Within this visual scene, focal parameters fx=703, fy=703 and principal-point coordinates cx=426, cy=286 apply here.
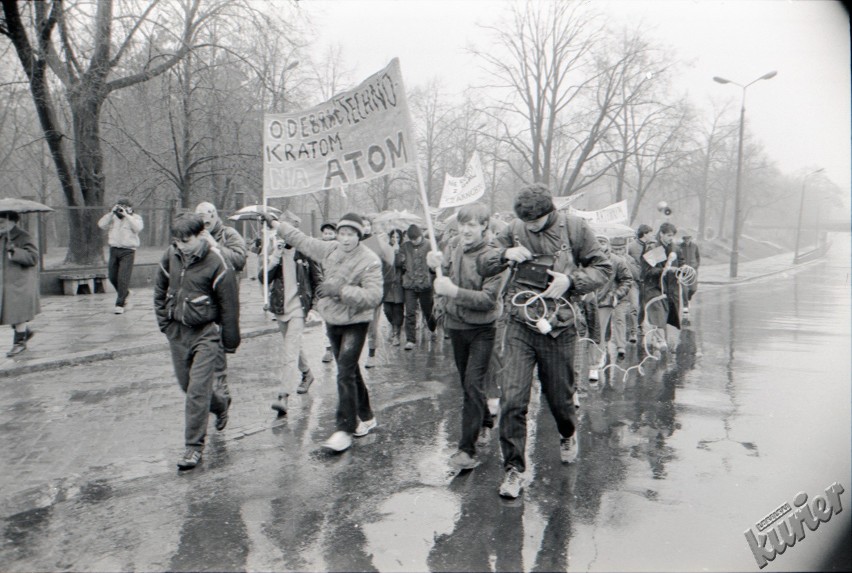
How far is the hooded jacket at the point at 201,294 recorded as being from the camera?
500 cm

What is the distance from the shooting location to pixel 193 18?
16.8m

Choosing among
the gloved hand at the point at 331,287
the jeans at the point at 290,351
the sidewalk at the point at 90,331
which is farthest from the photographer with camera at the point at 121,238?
the gloved hand at the point at 331,287

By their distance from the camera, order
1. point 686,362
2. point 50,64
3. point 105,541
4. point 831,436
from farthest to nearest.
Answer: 1. point 50,64
2. point 686,362
3. point 831,436
4. point 105,541

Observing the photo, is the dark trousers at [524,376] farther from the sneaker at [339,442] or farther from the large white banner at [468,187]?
the large white banner at [468,187]

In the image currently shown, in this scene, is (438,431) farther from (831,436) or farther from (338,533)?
(831,436)

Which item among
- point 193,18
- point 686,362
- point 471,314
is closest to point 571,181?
point 193,18

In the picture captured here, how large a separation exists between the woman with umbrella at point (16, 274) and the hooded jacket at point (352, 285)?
497 cm

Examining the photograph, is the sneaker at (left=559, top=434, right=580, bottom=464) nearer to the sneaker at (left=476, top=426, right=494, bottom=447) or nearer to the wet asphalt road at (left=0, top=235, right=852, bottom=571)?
the wet asphalt road at (left=0, top=235, right=852, bottom=571)

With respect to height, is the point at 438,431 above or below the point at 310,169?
below

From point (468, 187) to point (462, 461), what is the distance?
7290mm

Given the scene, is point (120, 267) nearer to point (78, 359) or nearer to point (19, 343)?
point (19, 343)

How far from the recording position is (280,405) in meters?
6.18

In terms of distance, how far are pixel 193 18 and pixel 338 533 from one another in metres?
16.0

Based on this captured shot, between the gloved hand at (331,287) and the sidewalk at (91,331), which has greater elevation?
the gloved hand at (331,287)
